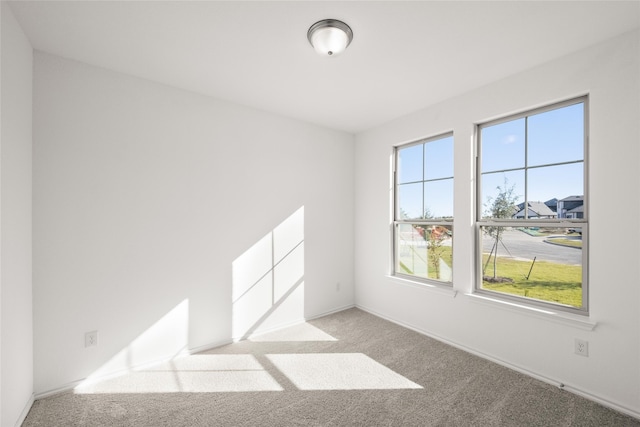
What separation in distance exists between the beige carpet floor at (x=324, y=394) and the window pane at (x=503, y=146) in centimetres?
190

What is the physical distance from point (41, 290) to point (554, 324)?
4.04 metres

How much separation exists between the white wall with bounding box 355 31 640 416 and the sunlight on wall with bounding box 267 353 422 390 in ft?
3.34

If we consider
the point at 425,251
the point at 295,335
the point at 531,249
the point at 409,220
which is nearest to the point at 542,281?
the point at 531,249

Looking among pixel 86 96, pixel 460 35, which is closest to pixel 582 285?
pixel 460 35

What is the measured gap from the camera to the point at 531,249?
263 centimetres

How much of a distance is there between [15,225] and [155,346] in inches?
58.0

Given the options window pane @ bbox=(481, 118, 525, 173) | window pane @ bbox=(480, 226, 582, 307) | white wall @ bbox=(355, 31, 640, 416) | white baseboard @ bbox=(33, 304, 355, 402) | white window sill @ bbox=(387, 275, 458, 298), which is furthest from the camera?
white window sill @ bbox=(387, 275, 458, 298)

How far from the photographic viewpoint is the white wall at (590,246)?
2.01m

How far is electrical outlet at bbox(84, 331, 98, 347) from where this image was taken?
2316 millimetres

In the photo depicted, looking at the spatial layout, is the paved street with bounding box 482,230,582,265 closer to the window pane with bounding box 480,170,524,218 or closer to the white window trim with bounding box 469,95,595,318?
the white window trim with bounding box 469,95,595,318

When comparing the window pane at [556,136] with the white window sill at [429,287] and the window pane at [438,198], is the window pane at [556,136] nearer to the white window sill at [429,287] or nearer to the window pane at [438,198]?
the window pane at [438,198]

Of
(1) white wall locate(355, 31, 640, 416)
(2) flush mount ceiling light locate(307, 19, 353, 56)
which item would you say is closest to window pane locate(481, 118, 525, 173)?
(1) white wall locate(355, 31, 640, 416)

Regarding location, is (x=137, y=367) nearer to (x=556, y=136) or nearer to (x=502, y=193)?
(x=502, y=193)

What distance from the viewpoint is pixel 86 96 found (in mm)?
2352
